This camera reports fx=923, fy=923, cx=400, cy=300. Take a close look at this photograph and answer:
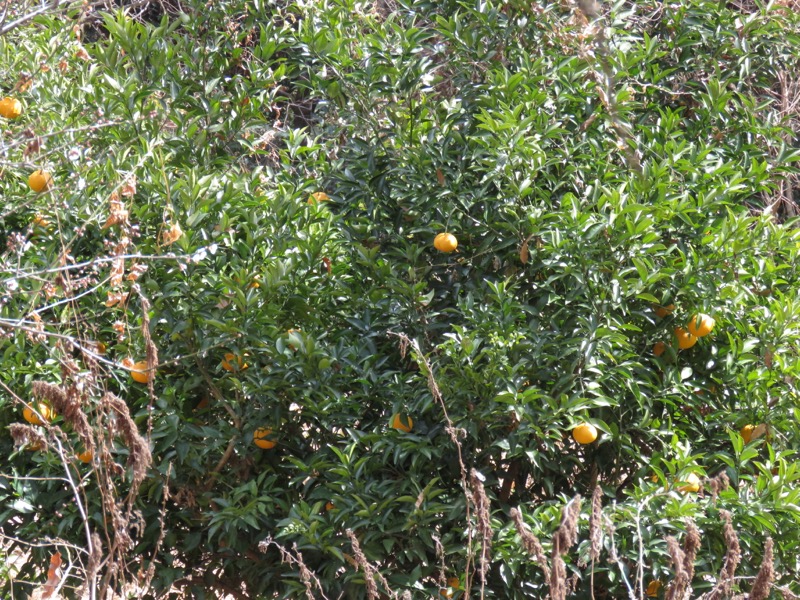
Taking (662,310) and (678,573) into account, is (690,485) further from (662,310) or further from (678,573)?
(678,573)

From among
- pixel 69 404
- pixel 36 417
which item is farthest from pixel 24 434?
pixel 36 417

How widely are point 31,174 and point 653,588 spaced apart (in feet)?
8.23

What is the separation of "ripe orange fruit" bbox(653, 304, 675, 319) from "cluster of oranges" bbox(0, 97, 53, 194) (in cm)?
198

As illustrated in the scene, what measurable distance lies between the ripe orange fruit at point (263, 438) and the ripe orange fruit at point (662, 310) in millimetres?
1306

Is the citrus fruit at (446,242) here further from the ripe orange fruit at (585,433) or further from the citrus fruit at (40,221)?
the citrus fruit at (40,221)

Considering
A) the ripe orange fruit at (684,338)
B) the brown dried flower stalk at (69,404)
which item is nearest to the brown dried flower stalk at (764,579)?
the ripe orange fruit at (684,338)

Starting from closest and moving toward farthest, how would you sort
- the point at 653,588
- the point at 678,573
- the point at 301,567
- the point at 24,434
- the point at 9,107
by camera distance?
the point at 678,573
the point at 24,434
the point at 301,567
the point at 653,588
the point at 9,107

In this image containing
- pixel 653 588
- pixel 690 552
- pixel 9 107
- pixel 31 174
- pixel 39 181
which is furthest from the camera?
pixel 9 107

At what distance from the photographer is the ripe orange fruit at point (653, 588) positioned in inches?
109

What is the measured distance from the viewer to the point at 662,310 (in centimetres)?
292

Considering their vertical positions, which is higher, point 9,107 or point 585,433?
point 9,107

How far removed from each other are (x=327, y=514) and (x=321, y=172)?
4.19 ft

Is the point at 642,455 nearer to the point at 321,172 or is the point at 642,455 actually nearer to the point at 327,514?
the point at 327,514

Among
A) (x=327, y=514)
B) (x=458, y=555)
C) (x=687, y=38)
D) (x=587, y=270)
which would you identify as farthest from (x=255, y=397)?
(x=687, y=38)
